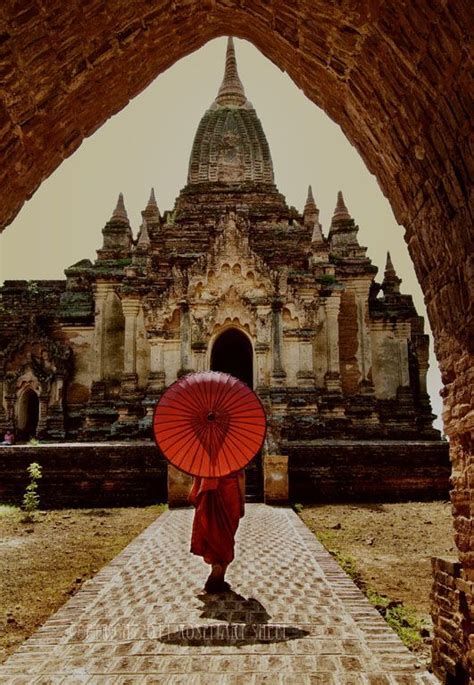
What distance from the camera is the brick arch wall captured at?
3.08 metres

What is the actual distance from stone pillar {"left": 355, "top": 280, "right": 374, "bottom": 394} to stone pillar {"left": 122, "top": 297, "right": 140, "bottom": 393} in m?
7.06

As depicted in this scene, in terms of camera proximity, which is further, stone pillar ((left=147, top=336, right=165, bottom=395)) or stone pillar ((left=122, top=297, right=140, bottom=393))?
stone pillar ((left=122, top=297, right=140, bottom=393))

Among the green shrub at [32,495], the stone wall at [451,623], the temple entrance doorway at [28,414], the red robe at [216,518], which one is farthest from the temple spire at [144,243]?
the stone wall at [451,623]

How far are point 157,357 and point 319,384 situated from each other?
16.3 ft

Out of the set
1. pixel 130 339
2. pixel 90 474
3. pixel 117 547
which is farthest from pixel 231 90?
pixel 117 547

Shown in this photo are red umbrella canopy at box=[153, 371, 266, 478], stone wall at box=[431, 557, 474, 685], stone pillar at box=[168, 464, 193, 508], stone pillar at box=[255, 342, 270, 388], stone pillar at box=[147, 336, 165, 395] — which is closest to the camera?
stone wall at box=[431, 557, 474, 685]

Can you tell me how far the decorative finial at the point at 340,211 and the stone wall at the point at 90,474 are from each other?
12518mm

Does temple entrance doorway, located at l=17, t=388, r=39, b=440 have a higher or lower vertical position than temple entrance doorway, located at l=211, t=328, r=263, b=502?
lower

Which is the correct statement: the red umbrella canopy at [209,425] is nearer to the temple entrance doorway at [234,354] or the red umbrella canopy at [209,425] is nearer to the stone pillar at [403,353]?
the temple entrance doorway at [234,354]

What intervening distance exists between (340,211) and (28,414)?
1291 centimetres

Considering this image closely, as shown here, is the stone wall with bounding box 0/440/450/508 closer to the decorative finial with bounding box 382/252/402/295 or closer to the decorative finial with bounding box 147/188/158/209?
the decorative finial with bounding box 382/252/402/295

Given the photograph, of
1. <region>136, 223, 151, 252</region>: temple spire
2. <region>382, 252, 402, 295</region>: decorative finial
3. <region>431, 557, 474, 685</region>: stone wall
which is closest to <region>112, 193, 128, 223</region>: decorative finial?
<region>136, 223, 151, 252</region>: temple spire

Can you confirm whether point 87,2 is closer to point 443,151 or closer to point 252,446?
point 443,151

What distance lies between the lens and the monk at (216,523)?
230 inches
